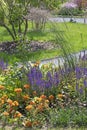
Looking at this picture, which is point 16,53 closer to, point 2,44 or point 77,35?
point 2,44

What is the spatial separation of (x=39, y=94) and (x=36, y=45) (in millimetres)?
7864

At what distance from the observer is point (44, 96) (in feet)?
17.9

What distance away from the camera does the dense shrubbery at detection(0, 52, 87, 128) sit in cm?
517

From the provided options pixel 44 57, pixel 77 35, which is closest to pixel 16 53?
pixel 44 57

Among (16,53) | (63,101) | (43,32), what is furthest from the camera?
(43,32)

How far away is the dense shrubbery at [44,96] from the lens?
5.17 meters

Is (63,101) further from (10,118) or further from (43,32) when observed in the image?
(43,32)

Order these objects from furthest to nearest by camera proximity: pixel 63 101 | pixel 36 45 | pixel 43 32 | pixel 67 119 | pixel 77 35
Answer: pixel 43 32 → pixel 77 35 → pixel 36 45 → pixel 63 101 → pixel 67 119

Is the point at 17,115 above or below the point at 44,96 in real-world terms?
below

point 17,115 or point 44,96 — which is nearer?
point 17,115

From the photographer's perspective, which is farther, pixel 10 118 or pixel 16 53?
pixel 16 53

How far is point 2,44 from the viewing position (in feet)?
46.1

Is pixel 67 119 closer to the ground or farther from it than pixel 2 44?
farther from it

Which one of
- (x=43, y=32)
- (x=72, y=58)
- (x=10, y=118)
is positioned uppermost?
(x=72, y=58)
